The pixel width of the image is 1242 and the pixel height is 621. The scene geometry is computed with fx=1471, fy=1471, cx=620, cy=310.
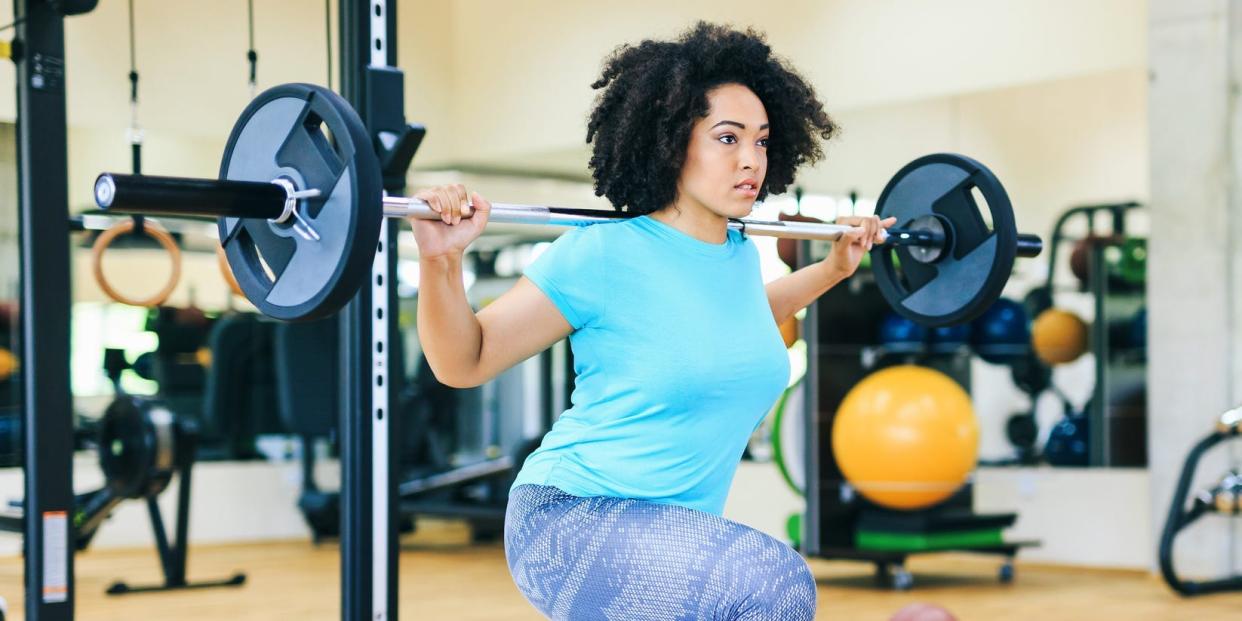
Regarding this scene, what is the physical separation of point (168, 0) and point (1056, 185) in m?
3.44

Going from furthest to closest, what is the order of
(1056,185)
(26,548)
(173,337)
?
(173,337)
(1056,185)
(26,548)

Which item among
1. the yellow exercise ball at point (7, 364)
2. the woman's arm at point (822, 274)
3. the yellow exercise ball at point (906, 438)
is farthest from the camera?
the yellow exercise ball at point (906, 438)

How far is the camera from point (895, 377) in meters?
5.06

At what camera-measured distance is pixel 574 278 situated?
1665 mm

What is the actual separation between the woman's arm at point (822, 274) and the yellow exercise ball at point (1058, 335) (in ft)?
12.3

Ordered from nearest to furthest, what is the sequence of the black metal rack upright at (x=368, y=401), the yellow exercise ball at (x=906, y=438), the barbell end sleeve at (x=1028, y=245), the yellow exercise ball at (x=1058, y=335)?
the barbell end sleeve at (x=1028, y=245) < the black metal rack upright at (x=368, y=401) < the yellow exercise ball at (x=906, y=438) < the yellow exercise ball at (x=1058, y=335)

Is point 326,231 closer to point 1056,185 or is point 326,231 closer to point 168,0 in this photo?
point 168,0

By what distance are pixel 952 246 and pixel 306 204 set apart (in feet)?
3.56

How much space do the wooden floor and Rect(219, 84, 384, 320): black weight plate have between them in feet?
9.58

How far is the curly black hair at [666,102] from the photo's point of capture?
1.79 metres

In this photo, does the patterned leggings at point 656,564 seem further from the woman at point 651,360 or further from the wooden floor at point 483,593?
the wooden floor at point 483,593

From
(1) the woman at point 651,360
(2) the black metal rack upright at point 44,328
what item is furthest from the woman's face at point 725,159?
(2) the black metal rack upright at point 44,328

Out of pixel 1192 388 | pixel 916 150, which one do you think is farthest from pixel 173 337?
pixel 1192 388

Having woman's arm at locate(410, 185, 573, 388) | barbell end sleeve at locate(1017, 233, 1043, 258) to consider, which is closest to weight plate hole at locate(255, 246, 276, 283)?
woman's arm at locate(410, 185, 573, 388)
